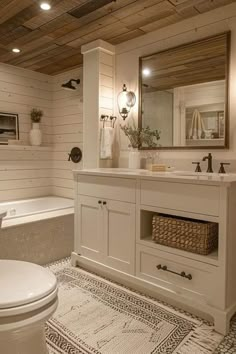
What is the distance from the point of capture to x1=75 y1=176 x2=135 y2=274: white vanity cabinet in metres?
2.15

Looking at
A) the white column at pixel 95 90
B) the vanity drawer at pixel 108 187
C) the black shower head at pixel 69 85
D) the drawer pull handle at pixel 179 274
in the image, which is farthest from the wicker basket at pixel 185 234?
the black shower head at pixel 69 85

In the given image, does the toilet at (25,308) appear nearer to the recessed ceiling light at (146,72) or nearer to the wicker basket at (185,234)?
the wicker basket at (185,234)

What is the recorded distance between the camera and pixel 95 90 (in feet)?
9.39

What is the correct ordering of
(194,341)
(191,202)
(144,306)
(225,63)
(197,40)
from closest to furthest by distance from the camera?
(194,341) → (191,202) → (144,306) → (225,63) → (197,40)

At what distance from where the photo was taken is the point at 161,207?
1943 mm

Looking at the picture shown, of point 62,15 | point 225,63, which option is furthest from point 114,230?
point 62,15

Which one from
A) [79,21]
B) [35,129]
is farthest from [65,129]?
[79,21]

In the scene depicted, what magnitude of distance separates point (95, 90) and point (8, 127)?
1.37 metres

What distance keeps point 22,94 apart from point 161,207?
8.85 feet

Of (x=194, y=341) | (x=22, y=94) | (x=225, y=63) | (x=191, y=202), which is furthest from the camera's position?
(x=22, y=94)

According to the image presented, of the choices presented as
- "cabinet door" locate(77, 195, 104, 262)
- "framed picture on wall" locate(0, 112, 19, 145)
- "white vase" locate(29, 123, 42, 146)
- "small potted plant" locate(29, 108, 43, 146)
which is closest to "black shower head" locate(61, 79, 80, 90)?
"small potted plant" locate(29, 108, 43, 146)

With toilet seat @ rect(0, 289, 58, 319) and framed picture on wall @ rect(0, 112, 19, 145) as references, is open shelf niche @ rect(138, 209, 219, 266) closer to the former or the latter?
toilet seat @ rect(0, 289, 58, 319)

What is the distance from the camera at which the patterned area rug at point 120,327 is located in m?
1.53

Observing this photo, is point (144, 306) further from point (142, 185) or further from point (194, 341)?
point (142, 185)
